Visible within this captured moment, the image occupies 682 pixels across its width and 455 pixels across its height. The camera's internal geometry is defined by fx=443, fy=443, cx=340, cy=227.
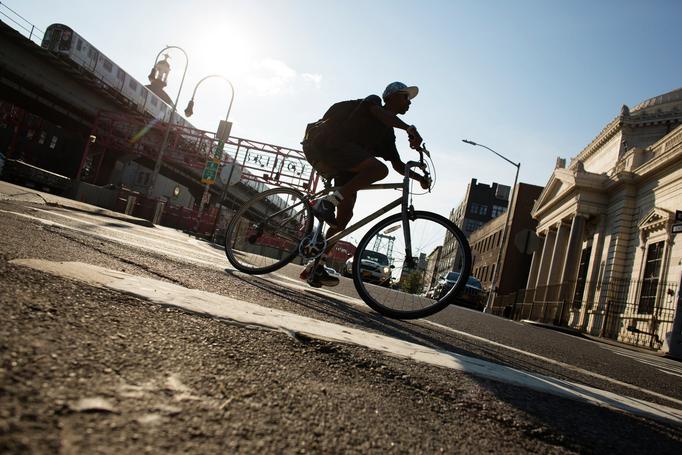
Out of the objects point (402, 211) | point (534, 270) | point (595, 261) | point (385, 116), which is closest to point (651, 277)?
point (595, 261)

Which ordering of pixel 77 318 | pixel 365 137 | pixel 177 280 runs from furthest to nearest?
pixel 365 137, pixel 177 280, pixel 77 318

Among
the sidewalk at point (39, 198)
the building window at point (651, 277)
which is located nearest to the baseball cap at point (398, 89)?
the sidewalk at point (39, 198)

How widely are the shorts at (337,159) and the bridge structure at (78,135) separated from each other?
65.7ft

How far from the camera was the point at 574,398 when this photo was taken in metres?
1.58

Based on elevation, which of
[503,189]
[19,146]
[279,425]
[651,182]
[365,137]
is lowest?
[279,425]

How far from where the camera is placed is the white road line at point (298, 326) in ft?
4.95

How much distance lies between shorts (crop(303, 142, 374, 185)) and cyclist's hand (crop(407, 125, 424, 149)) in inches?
13.6

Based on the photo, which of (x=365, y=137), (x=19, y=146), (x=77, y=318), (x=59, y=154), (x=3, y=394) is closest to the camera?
(x=3, y=394)

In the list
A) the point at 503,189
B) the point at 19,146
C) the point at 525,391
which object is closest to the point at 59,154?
the point at 19,146

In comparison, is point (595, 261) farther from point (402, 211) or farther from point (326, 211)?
point (326, 211)

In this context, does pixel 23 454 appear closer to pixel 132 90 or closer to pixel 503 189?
pixel 132 90

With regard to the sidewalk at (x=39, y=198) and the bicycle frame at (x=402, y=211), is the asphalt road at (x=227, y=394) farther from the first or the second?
the sidewalk at (x=39, y=198)

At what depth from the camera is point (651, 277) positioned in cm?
1755

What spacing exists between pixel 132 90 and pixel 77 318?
39588mm
